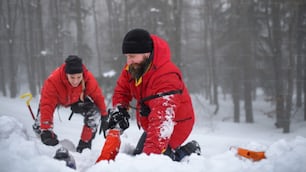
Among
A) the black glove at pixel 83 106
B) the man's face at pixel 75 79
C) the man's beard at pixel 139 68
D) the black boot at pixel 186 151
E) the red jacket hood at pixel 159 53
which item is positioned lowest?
the black boot at pixel 186 151

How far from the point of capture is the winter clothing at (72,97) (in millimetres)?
3422

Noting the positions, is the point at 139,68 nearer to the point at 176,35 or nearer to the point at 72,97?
the point at 72,97

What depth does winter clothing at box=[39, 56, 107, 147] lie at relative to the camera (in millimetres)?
3422

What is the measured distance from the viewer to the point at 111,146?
8.11ft

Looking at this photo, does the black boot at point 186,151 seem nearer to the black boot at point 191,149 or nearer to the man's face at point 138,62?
the black boot at point 191,149

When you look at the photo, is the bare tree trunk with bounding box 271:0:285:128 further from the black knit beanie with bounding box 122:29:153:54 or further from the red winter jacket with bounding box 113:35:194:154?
the black knit beanie with bounding box 122:29:153:54

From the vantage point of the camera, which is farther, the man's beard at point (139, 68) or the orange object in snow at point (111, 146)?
the man's beard at point (139, 68)

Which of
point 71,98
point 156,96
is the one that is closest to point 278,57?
point 71,98

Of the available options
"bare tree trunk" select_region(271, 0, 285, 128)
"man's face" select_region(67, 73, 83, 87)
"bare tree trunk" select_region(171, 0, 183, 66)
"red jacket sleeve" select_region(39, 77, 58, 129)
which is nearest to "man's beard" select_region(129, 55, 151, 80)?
"man's face" select_region(67, 73, 83, 87)

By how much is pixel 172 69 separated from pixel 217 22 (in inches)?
722

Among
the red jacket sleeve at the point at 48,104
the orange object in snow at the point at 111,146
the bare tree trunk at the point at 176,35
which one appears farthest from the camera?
the bare tree trunk at the point at 176,35

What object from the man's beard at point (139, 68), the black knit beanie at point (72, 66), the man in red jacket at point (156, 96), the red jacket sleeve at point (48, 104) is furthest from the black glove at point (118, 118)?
the black knit beanie at point (72, 66)

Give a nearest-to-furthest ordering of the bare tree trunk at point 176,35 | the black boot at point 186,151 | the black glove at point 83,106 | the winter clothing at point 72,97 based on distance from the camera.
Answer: the black boot at point 186,151
the winter clothing at point 72,97
the black glove at point 83,106
the bare tree trunk at point 176,35

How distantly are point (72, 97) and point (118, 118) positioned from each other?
1356 millimetres
